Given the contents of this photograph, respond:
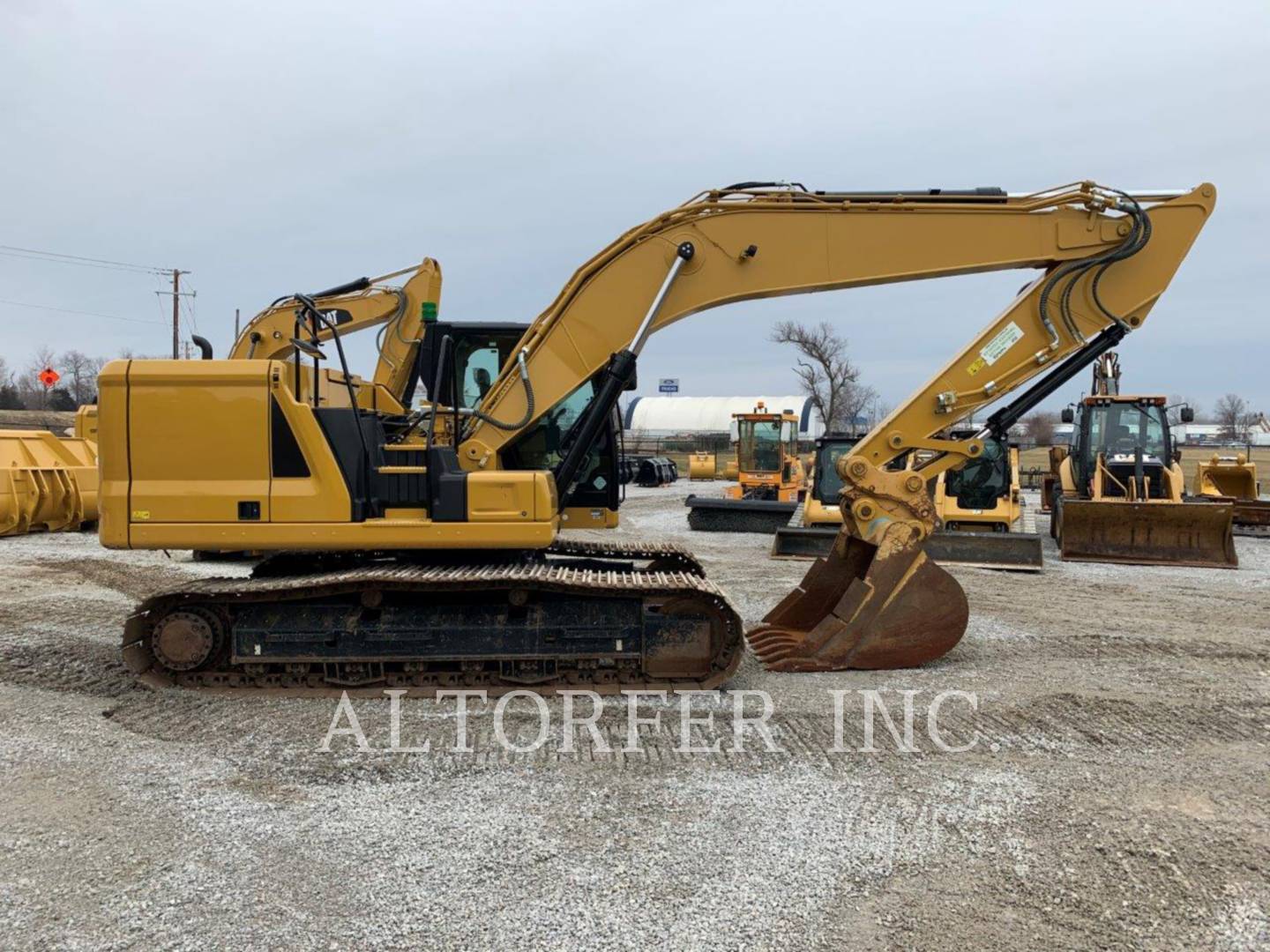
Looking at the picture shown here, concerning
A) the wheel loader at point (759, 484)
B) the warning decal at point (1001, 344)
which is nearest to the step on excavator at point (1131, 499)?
the wheel loader at point (759, 484)

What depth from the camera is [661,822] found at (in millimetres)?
4055

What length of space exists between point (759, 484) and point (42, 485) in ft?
48.6

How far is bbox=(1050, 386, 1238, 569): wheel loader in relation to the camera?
1252cm

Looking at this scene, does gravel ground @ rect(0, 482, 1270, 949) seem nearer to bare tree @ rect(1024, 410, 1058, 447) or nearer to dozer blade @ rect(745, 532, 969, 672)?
dozer blade @ rect(745, 532, 969, 672)

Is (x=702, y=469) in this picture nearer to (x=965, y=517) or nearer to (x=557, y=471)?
(x=965, y=517)

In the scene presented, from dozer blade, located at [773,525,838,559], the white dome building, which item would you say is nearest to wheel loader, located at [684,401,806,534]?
dozer blade, located at [773,525,838,559]

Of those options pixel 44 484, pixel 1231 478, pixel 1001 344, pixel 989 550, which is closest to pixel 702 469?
pixel 1231 478

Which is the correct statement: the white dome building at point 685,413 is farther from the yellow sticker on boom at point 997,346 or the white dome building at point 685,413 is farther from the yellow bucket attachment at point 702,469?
the yellow sticker on boom at point 997,346

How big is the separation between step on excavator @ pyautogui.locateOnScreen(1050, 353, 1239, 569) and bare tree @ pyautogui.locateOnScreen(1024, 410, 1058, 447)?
203 feet

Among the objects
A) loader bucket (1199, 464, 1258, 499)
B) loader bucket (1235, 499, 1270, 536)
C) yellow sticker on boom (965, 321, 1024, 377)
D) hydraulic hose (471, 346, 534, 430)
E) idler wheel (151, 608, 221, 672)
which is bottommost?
idler wheel (151, 608, 221, 672)

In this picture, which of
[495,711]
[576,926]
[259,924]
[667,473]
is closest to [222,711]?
[495,711]

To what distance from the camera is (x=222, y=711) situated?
5.60m

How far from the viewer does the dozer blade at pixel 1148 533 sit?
12430mm

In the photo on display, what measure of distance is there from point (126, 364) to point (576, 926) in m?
4.59
